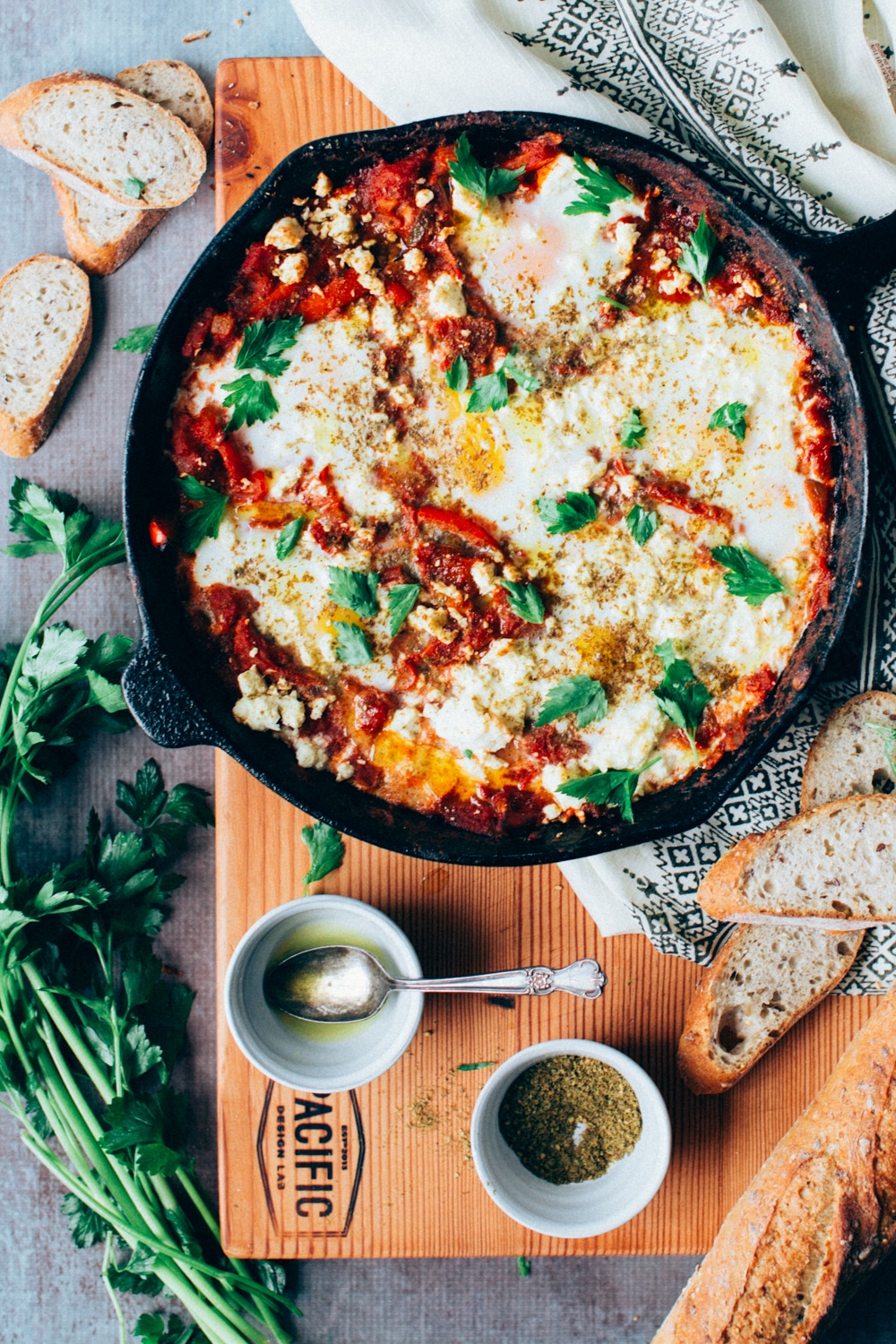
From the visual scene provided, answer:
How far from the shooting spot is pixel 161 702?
2562 millimetres

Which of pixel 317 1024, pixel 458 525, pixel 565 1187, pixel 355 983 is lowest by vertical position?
pixel 565 1187

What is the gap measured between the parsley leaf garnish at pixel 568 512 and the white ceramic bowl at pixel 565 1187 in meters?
1.32

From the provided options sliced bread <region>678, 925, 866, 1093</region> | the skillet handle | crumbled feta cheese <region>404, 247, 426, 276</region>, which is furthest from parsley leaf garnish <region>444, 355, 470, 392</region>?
sliced bread <region>678, 925, 866, 1093</region>

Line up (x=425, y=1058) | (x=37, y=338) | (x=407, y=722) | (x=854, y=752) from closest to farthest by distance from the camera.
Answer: (x=407, y=722)
(x=854, y=752)
(x=425, y=1058)
(x=37, y=338)

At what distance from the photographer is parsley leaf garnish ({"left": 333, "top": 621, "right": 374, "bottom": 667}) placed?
8.69ft

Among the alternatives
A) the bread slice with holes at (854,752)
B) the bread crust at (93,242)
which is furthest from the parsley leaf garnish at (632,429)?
the bread crust at (93,242)

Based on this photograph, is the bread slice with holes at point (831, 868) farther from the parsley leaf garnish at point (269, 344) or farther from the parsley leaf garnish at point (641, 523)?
the parsley leaf garnish at point (269, 344)

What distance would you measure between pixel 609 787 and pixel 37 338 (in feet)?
6.86

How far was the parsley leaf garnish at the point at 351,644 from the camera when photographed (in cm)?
265

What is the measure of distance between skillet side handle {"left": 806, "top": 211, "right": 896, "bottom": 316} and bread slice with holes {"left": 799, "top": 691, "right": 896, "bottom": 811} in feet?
3.34

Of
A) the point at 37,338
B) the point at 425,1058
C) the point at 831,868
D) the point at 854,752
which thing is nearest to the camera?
the point at 831,868

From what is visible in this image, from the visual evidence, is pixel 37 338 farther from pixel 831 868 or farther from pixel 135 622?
pixel 831 868

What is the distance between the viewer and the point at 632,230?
8.54ft

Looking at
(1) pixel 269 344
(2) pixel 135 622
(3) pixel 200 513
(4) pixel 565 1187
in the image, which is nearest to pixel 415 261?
(1) pixel 269 344
